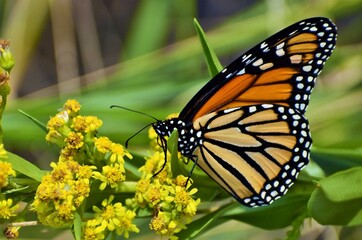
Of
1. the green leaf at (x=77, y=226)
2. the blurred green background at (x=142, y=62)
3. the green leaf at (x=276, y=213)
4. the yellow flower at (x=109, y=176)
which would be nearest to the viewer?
the green leaf at (x=77, y=226)

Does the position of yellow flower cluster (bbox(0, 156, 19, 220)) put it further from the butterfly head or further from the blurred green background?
the blurred green background

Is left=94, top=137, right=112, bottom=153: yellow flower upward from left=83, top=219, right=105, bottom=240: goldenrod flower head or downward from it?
upward

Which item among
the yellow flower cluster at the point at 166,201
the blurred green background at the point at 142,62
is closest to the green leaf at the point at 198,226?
the yellow flower cluster at the point at 166,201

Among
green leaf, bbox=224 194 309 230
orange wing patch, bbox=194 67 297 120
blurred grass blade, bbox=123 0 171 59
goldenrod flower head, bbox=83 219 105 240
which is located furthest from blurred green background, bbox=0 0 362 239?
goldenrod flower head, bbox=83 219 105 240

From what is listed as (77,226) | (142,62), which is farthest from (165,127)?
(142,62)

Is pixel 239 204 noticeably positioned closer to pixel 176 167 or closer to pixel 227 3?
pixel 176 167

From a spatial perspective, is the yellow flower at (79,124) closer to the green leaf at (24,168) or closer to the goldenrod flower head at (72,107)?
the goldenrod flower head at (72,107)

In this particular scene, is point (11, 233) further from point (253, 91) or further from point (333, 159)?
point (333, 159)
